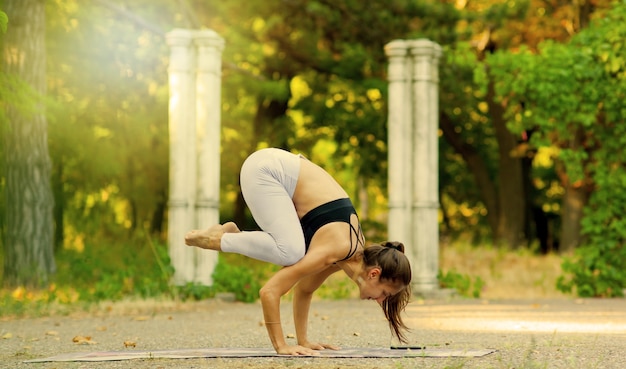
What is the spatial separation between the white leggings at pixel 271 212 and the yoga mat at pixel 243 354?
66cm

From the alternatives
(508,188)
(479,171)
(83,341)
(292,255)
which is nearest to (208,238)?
(292,255)

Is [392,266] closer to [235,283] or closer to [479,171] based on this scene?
[235,283]

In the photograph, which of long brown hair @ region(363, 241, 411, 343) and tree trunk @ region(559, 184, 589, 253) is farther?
tree trunk @ region(559, 184, 589, 253)

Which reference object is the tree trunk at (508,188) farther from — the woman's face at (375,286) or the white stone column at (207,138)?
the woman's face at (375,286)

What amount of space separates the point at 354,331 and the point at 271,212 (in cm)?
276

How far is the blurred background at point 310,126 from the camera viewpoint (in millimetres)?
12078

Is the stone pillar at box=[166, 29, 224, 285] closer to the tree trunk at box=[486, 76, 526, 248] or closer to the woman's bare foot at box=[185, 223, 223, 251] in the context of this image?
the woman's bare foot at box=[185, 223, 223, 251]

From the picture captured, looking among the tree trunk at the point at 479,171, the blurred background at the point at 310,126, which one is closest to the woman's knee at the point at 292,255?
the blurred background at the point at 310,126

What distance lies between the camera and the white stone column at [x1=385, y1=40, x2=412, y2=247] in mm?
12250

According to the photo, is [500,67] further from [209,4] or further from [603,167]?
[209,4]

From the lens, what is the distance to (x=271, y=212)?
578cm

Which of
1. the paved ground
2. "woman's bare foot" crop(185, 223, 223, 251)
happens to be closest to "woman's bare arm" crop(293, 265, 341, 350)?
the paved ground

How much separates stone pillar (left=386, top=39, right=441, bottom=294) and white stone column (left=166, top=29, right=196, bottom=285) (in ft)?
8.31

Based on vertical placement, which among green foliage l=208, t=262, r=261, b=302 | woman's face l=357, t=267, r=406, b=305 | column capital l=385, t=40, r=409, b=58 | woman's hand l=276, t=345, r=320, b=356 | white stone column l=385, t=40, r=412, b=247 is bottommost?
woman's hand l=276, t=345, r=320, b=356
